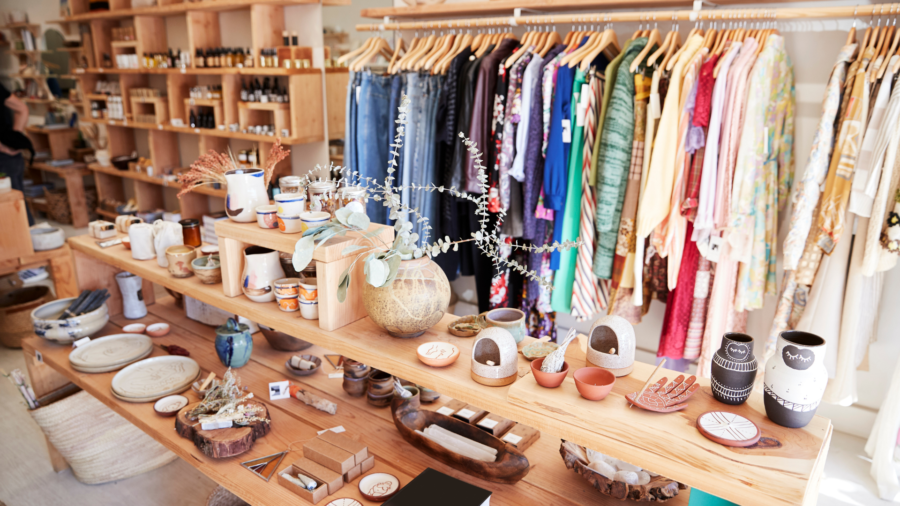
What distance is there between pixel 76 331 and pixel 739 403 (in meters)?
2.31

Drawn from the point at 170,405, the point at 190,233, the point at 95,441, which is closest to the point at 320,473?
the point at 170,405

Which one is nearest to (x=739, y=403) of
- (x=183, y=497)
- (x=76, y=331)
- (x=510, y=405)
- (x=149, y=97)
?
(x=510, y=405)

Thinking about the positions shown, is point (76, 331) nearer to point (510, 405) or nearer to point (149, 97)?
point (510, 405)

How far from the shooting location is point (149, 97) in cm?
508

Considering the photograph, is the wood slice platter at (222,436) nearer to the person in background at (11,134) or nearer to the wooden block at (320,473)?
the wooden block at (320,473)

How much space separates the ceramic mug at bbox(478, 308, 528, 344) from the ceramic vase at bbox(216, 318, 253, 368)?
1.01 m

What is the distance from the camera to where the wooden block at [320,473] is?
1.44 metres

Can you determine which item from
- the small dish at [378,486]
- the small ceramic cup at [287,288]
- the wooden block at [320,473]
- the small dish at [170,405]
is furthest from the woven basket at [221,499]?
the small ceramic cup at [287,288]

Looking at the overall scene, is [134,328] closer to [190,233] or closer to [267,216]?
[190,233]

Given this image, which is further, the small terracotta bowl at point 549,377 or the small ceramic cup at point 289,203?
the small ceramic cup at point 289,203

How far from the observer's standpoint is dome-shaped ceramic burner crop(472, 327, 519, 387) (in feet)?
4.04

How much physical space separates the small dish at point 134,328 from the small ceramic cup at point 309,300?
3.93 ft

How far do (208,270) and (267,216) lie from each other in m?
0.37

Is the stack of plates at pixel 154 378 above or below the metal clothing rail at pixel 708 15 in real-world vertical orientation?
below
